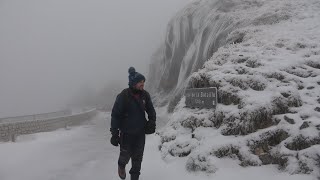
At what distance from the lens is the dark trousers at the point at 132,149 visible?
5.87 m

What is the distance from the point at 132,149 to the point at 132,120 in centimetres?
51

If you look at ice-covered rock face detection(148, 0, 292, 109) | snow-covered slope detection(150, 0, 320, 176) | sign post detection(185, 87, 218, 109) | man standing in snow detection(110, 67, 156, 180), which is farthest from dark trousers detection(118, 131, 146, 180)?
ice-covered rock face detection(148, 0, 292, 109)

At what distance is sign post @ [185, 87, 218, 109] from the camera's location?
7.64 m

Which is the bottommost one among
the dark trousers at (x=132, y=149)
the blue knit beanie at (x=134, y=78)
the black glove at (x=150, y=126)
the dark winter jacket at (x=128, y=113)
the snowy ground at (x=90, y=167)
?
the snowy ground at (x=90, y=167)

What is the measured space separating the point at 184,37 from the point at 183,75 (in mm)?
6385

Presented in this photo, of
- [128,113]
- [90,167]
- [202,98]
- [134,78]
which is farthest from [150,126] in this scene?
[90,167]

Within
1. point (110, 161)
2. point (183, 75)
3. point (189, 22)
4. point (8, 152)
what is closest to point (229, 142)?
point (110, 161)

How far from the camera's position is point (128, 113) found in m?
5.80

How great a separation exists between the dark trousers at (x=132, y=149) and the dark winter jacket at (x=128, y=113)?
0.13m

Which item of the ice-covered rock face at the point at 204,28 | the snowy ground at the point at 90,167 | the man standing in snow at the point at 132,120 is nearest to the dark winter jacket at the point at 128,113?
the man standing in snow at the point at 132,120

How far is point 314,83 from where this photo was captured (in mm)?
7465

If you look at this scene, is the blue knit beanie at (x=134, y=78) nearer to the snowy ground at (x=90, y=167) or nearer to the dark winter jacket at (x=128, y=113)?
the dark winter jacket at (x=128, y=113)

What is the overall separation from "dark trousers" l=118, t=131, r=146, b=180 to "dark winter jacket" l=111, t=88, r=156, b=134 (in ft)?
0.42

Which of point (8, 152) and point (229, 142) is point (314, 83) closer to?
point (229, 142)
